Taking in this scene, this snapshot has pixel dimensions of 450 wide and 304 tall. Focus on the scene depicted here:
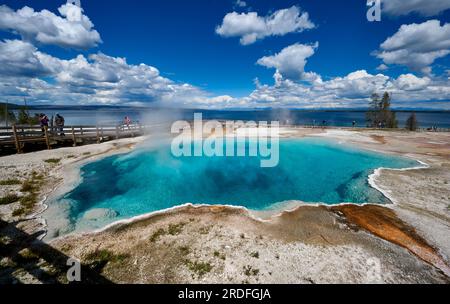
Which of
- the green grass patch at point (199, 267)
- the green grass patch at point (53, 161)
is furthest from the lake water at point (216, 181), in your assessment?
the green grass patch at point (199, 267)

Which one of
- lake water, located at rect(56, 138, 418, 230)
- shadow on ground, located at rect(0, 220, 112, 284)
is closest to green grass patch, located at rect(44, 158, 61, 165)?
→ lake water, located at rect(56, 138, 418, 230)

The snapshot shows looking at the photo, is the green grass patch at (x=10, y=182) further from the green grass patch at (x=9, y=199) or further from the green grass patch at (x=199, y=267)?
the green grass patch at (x=199, y=267)

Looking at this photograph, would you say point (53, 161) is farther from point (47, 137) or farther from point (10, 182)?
point (47, 137)

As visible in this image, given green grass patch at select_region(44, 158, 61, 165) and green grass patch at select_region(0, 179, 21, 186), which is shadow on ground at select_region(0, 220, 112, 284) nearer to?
green grass patch at select_region(0, 179, 21, 186)

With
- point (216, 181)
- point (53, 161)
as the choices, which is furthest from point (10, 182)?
point (216, 181)

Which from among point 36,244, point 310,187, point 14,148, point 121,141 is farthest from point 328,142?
point 14,148
